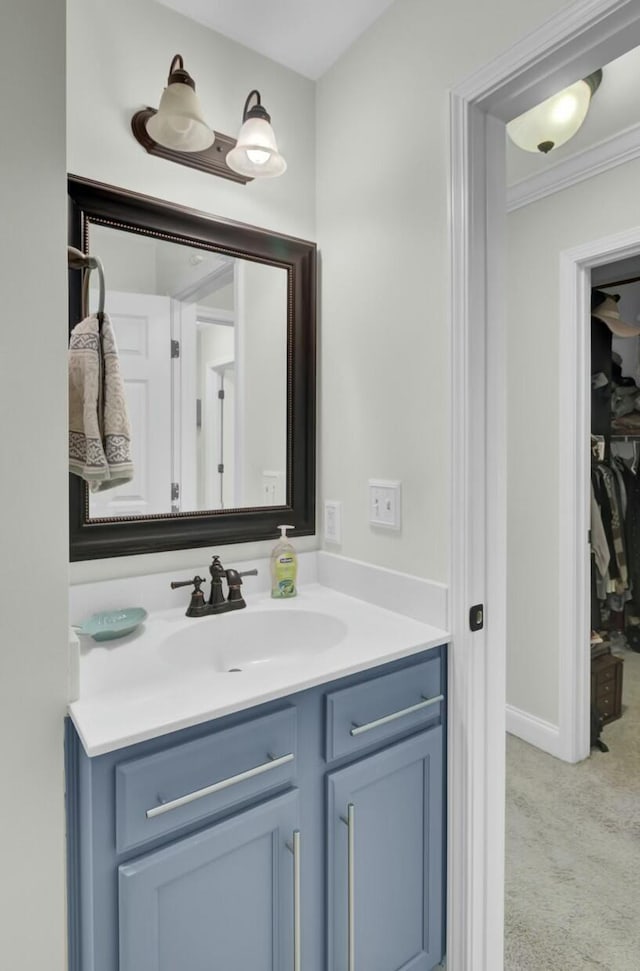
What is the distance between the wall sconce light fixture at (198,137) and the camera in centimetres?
133

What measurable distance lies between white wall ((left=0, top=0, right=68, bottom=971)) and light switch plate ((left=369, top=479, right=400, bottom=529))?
0.83m

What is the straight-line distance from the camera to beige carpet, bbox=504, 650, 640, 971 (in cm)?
146

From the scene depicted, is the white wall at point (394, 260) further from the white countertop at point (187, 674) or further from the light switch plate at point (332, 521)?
the white countertop at point (187, 674)

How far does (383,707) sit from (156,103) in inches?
63.7

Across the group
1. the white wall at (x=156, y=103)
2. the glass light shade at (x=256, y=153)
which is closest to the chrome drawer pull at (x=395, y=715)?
the white wall at (x=156, y=103)

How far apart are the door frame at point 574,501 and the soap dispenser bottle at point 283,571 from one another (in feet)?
4.36

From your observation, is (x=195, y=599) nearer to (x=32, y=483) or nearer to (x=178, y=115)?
(x=32, y=483)

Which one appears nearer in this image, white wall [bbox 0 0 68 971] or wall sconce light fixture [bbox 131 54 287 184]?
white wall [bbox 0 0 68 971]

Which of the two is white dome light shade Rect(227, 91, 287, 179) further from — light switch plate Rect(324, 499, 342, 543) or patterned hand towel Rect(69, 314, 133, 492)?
light switch plate Rect(324, 499, 342, 543)

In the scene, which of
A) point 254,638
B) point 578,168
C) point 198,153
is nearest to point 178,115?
point 198,153

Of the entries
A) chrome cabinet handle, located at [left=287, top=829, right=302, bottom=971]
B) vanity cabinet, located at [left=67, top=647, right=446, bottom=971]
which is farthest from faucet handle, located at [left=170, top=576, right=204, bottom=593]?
chrome cabinet handle, located at [left=287, top=829, right=302, bottom=971]

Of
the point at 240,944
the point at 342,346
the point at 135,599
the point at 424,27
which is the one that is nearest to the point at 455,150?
the point at 424,27

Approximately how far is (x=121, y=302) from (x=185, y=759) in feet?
3.54

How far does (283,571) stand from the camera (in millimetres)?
1593
